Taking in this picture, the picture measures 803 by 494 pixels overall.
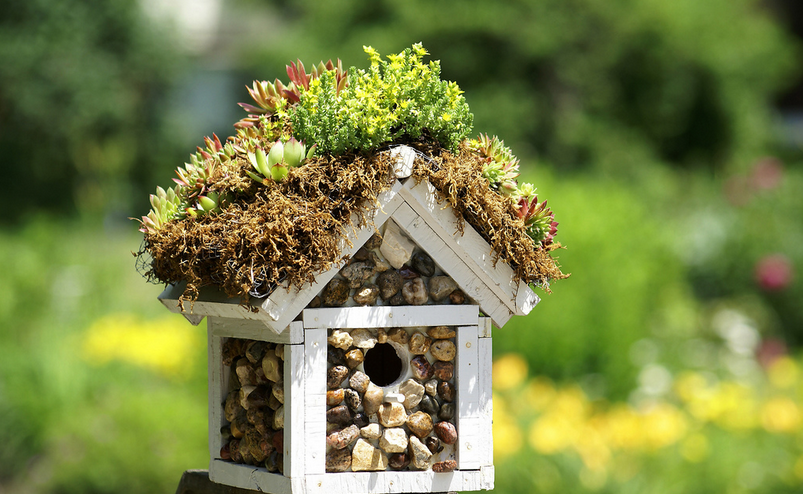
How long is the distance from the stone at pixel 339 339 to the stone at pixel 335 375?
57mm

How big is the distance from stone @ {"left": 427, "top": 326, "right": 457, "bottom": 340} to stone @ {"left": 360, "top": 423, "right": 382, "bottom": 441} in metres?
0.28

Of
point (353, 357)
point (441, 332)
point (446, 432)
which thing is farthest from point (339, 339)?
point (446, 432)

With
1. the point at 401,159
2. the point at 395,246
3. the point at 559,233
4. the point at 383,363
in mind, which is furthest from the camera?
the point at 559,233

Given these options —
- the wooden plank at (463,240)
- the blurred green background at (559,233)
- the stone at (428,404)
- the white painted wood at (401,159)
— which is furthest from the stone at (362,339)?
the blurred green background at (559,233)

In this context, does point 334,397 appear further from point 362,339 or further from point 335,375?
point 362,339

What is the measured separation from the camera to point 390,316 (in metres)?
2.21

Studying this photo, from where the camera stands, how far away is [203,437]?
18.8 ft

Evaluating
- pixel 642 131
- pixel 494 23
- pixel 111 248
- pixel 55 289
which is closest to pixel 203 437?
pixel 55 289

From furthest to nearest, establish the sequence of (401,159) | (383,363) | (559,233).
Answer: (559,233), (383,363), (401,159)

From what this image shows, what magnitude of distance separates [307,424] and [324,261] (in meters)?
0.42

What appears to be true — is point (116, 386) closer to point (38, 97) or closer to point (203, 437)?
point (203, 437)

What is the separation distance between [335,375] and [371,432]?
174mm

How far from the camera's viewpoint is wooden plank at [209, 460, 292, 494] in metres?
2.18

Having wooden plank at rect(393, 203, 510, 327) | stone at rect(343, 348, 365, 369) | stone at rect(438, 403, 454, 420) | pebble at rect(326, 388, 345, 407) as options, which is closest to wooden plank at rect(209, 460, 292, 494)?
pebble at rect(326, 388, 345, 407)
